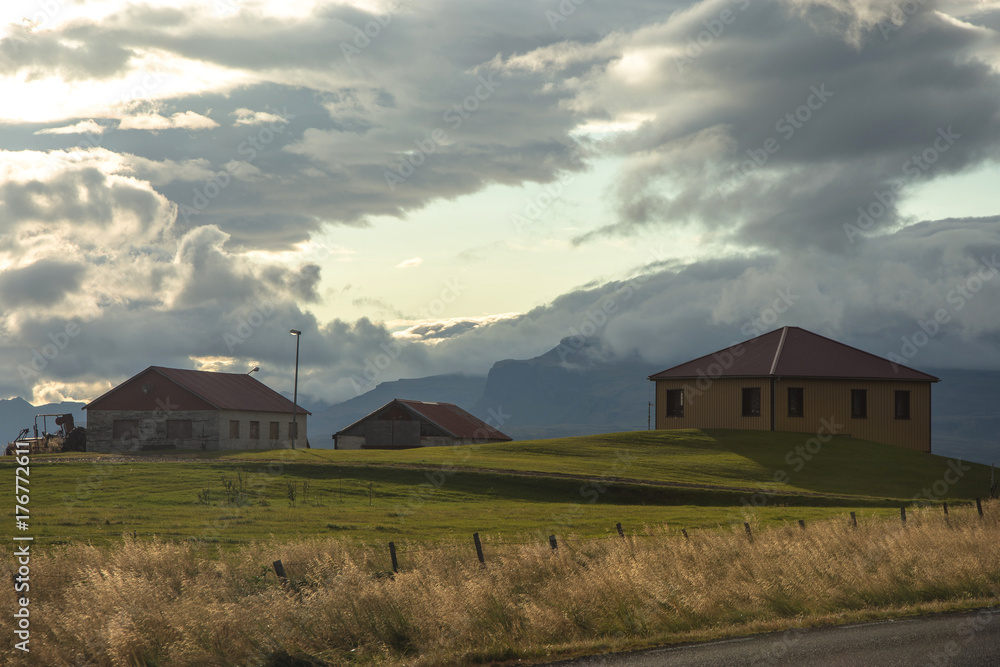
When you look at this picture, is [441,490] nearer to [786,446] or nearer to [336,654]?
[336,654]

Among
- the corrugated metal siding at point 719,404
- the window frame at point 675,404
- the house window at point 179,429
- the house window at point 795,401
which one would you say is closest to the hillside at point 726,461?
the house window at point 795,401

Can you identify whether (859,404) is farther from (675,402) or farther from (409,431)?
(409,431)

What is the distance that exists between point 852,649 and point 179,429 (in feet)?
194

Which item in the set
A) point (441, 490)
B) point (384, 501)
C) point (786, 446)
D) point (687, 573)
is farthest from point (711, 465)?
point (687, 573)

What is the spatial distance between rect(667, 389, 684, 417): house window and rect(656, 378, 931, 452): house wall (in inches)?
102

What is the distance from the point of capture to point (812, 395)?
178 ft

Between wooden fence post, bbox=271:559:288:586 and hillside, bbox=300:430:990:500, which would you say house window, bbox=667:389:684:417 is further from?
wooden fence post, bbox=271:559:288:586

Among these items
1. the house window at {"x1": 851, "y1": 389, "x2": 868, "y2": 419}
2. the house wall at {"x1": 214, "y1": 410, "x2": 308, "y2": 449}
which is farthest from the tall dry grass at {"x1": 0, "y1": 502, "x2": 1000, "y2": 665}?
the house wall at {"x1": 214, "y1": 410, "x2": 308, "y2": 449}

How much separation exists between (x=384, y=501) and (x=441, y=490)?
379 centimetres

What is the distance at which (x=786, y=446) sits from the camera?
49844mm

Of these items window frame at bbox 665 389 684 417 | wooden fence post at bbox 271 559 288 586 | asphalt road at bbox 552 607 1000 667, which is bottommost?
asphalt road at bbox 552 607 1000 667

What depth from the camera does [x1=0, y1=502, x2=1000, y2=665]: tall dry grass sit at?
1253cm

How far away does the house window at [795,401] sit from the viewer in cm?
5422

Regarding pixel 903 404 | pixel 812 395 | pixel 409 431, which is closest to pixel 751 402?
pixel 812 395
